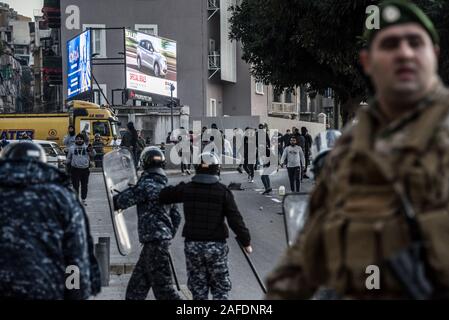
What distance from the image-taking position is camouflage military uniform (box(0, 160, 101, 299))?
174 inches

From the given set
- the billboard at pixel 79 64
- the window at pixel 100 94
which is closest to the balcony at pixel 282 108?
the window at pixel 100 94

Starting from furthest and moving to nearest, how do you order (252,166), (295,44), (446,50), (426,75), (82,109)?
(82,109) < (252,166) < (295,44) < (446,50) < (426,75)

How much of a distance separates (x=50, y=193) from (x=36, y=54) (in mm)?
93604

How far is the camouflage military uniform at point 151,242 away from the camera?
7391mm

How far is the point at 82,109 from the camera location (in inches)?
1436

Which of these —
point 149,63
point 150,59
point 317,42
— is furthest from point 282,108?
point 317,42

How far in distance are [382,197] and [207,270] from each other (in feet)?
15.2

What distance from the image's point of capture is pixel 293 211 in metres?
5.43

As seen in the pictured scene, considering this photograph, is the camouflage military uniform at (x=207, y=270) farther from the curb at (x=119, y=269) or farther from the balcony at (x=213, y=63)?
the balcony at (x=213, y=63)

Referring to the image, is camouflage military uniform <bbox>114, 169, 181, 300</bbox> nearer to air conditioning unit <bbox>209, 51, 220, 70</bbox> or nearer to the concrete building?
the concrete building

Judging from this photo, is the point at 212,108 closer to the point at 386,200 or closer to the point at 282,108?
the point at 282,108

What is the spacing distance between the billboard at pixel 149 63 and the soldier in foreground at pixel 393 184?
43638 mm
